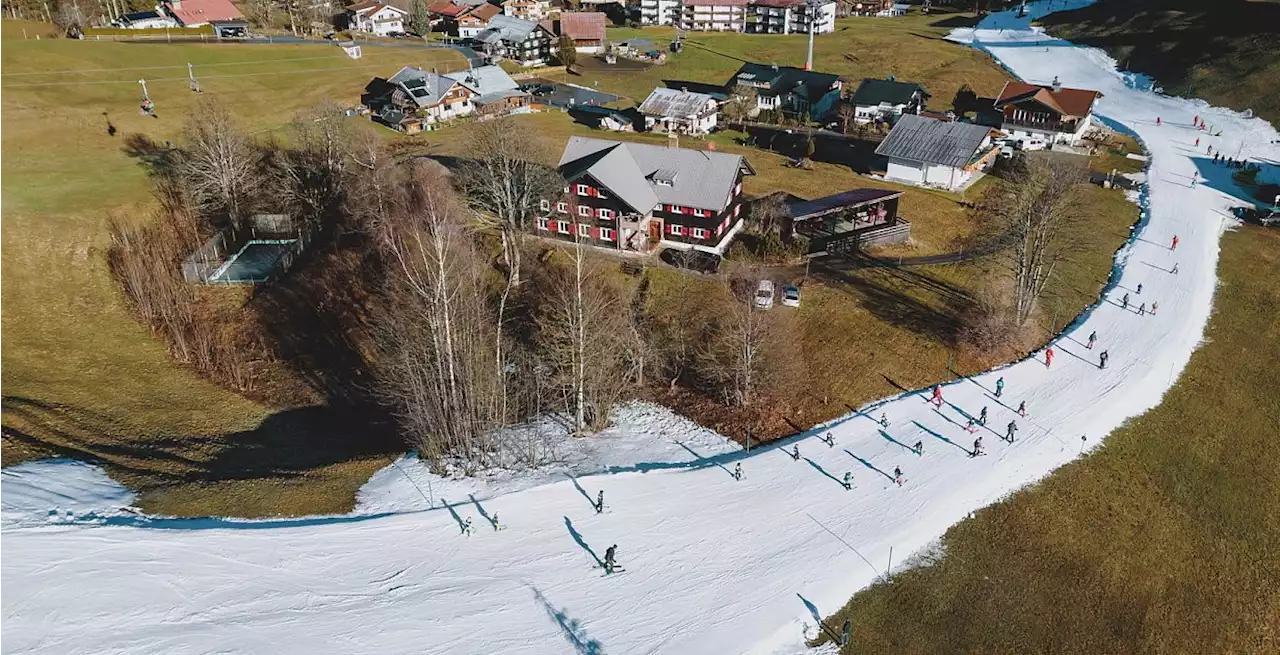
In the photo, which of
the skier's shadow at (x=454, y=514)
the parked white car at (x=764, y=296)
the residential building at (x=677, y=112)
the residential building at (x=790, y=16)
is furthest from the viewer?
the residential building at (x=790, y=16)

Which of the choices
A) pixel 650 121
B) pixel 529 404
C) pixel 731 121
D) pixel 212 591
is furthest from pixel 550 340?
pixel 731 121

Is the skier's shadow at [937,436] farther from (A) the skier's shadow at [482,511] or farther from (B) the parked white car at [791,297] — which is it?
(A) the skier's shadow at [482,511]

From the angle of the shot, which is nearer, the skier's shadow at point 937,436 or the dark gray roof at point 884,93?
the skier's shadow at point 937,436

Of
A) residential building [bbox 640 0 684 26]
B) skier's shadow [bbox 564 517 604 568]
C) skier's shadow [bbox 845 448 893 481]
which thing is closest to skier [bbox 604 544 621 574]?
skier's shadow [bbox 564 517 604 568]

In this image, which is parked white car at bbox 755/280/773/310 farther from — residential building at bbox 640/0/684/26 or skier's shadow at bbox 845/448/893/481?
residential building at bbox 640/0/684/26

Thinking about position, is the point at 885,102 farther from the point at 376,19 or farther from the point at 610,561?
the point at 376,19

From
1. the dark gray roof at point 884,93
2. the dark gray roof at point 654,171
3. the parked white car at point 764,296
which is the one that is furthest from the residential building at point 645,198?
the dark gray roof at point 884,93
